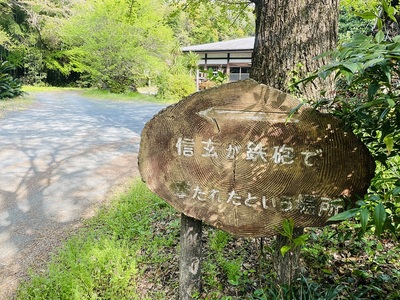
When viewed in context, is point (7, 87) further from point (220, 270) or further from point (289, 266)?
point (289, 266)

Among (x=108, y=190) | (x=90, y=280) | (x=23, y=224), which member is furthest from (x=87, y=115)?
(x=90, y=280)

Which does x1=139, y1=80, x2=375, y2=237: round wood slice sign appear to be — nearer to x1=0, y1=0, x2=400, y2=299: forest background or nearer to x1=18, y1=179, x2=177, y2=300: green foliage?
x1=0, y1=0, x2=400, y2=299: forest background

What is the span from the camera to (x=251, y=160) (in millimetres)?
1560

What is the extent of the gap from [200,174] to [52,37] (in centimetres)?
2314

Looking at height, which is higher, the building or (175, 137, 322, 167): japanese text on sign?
the building

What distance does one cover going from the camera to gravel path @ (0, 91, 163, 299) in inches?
108

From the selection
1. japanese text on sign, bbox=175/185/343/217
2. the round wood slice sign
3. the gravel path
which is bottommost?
the gravel path

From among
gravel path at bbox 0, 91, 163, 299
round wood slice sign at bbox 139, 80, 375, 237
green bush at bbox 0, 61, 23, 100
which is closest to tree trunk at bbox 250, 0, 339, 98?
round wood slice sign at bbox 139, 80, 375, 237

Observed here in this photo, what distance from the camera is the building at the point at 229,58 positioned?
1547cm

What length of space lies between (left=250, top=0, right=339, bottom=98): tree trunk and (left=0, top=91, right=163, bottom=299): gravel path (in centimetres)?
233

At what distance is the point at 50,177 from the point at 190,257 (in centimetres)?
322

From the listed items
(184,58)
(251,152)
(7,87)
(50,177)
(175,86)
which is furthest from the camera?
(184,58)

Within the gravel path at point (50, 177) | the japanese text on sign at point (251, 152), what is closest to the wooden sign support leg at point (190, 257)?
the japanese text on sign at point (251, 152)

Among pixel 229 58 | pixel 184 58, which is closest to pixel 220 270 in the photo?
pixel 229 58
